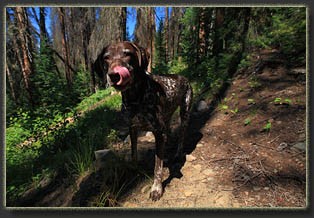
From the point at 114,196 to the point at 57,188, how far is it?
1.20m

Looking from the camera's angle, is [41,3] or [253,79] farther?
[253,79]

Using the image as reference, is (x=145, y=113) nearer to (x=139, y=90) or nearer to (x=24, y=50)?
(x=139, y=90)

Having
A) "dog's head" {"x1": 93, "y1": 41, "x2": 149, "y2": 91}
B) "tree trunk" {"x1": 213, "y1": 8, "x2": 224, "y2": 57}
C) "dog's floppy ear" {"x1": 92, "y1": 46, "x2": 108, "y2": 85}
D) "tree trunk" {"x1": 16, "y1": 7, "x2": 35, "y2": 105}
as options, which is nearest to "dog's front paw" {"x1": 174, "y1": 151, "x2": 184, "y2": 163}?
"dog's head" {"x1": 93, "y1": 41, "x2": 149, "y2": 91}

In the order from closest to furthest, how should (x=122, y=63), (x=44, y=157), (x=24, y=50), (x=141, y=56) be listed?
(x=122, y=63) → (x=141, y=56) → (x=44, y=157) → (x=24, y=50)

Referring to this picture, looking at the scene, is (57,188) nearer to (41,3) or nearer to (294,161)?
(41,3)

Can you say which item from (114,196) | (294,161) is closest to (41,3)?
(114,196)

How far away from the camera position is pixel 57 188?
260 centimetres

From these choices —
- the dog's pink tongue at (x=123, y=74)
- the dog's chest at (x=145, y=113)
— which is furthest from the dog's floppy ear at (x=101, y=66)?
the dog's chest at (x=145, y=113)

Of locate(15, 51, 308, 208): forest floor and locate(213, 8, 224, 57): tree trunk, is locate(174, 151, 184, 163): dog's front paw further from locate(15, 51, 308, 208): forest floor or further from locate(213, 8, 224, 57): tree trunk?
locate(213, 8, 224, 57): tree trunk

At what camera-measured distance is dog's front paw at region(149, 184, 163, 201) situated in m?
2.14

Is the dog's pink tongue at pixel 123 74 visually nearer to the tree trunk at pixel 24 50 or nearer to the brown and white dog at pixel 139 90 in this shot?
the brown and white dog at pixel 139 90

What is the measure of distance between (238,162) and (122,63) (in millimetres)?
2405

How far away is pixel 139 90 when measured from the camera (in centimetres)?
212

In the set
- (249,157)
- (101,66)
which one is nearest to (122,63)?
(101,66)
